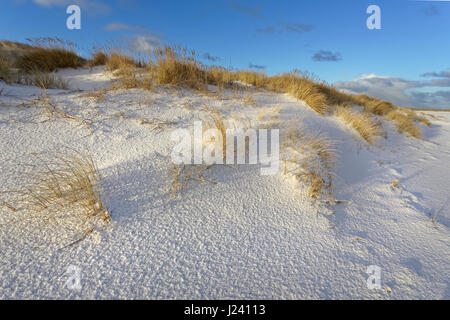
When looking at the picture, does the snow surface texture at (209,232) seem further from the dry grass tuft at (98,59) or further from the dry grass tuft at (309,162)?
the dry grass tuft at (98,59)

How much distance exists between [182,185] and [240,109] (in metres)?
1.96

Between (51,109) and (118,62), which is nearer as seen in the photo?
(51,109)

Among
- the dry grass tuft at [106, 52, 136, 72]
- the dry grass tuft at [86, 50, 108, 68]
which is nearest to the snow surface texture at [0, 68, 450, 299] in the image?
the dry grass tuft at [106, 52, 136, 72]

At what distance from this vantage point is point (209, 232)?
1.48 m

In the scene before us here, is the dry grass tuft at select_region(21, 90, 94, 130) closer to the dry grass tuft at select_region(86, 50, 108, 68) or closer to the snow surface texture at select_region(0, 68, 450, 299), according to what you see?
the snow surface texture at select_region(0, 68, 450, 299)

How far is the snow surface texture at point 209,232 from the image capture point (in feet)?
3.81

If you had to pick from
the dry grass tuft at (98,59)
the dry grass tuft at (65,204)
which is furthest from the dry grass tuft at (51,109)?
the dry grass tuft at (98,59)

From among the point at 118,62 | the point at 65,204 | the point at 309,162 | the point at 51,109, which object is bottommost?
the point at 65,204

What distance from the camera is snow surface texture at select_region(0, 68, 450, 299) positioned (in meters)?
→ 1.16

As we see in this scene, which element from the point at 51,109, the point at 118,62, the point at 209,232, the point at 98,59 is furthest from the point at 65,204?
the point at 98,59

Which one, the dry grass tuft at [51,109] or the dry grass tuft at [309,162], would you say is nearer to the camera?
the dry grass tuft at [309,162]

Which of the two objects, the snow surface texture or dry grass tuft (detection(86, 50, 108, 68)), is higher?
dry grass tuft (detection(86, 50, 108, 68))

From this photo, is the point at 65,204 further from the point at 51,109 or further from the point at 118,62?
the point at 118,62
